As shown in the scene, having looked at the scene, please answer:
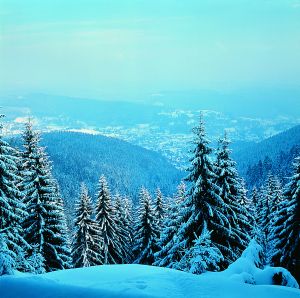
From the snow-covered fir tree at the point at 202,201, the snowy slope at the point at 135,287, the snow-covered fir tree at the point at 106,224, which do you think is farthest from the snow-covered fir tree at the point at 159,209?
the snowy slope at the point at 135,287

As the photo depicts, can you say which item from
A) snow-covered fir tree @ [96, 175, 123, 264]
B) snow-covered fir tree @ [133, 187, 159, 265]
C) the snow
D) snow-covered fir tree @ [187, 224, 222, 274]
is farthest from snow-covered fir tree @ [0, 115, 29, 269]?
snow-covered fir tree @ [133, 187, 159, 265]

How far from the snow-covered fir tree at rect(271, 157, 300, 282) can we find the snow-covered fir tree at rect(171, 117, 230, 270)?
4.30m

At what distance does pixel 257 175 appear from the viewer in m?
142

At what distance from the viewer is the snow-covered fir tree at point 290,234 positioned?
61.5 feet

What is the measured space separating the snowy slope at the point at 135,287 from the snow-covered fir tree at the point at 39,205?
1155 cm

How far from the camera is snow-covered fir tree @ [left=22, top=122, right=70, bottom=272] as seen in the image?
2031cm

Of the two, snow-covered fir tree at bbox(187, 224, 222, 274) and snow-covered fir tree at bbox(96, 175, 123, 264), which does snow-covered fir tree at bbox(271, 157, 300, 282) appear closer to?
snow-covered fir tree at bbox(187, 224, 222, 274)

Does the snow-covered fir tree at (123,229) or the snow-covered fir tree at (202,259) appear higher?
the snow-covered fir tree at (202,259)

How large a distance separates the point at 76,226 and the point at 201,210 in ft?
58.5

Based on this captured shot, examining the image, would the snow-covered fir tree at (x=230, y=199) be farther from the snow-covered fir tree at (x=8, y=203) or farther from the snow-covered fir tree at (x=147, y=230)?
the snow-covered fir tree at (x=147, y=230)

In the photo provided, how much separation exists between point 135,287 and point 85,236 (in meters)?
23.6

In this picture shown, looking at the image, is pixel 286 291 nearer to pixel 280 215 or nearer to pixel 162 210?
pixel 280 215

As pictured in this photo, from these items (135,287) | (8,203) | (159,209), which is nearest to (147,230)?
(159,209)

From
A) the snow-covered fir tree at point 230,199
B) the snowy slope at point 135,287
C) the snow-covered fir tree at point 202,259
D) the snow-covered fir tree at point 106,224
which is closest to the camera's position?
the snowy slope at point 135,287
